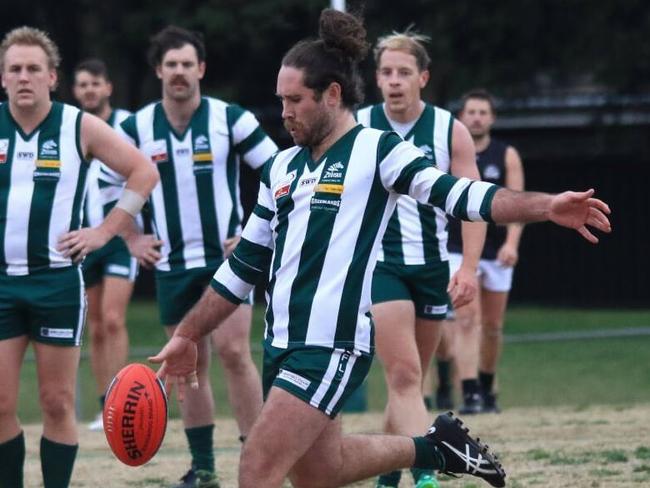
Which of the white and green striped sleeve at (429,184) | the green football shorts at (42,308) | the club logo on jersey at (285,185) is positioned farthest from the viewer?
the green football shorts at (42,308)

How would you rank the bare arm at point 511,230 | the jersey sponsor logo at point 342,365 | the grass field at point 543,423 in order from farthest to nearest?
the bare arm at point 511,230
the grass field at point 543,423
the jersey sponsor logo at point 342,365

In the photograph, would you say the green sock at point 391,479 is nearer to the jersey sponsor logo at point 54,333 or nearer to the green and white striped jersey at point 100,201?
the jersey sponsor logo at point 54,333

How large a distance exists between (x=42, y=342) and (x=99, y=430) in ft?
13.8

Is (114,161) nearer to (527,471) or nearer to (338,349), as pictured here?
(338,349)

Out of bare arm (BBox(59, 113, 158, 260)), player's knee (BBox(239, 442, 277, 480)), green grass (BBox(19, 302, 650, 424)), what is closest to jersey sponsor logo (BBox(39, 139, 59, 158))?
bare arm (BBox(59, 113, 158, 260))

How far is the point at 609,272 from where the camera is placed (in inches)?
950

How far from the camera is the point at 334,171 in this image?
616cm

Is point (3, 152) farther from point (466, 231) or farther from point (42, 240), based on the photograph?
point (466, 231)

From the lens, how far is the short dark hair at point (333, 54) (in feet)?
20.3

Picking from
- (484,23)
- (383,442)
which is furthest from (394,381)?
(484,23)

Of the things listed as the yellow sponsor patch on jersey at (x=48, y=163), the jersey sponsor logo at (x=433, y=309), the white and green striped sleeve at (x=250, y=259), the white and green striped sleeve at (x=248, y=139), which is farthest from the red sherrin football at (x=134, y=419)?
the white and green striped sleeve at (x=248, y=139)

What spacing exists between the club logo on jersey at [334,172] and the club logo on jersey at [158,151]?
9.06 ft

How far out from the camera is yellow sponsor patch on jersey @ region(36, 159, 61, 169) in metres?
7.38

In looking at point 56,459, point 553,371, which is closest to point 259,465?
point 56,459
